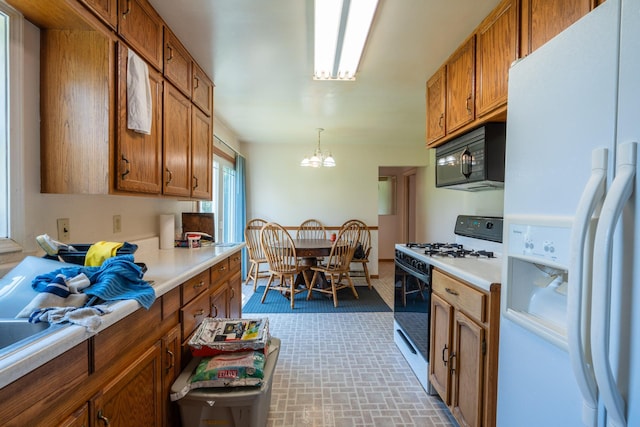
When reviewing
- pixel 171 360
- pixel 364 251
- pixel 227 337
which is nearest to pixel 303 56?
pixel 227 337

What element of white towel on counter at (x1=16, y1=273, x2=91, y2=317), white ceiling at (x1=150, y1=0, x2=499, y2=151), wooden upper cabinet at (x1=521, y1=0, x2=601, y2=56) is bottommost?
white towel on counter at (x1=16, y1=273, x2=91, y2=317)

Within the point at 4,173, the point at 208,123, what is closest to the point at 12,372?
the point at 4,173

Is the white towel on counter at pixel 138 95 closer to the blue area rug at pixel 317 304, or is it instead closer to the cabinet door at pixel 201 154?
the cabinet door at pixel 201 154

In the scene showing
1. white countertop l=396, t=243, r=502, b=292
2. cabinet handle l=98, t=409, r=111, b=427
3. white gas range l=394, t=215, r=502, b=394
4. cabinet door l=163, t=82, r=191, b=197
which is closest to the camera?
cabinet handle l=98, t=409, r=111, b=427

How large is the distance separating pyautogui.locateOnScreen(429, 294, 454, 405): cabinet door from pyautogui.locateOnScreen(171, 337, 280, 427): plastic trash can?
954 mm

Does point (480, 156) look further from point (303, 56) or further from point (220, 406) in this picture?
point (220, 406)

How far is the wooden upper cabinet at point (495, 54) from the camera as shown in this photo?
1418mm

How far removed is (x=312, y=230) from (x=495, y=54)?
3.68m

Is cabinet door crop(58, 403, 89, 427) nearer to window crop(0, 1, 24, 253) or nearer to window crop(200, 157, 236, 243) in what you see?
window crop(0, 1, 24, 253)

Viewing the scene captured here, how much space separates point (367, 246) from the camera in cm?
471

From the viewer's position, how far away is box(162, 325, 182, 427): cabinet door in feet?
4.15

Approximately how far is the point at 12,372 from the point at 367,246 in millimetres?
4353

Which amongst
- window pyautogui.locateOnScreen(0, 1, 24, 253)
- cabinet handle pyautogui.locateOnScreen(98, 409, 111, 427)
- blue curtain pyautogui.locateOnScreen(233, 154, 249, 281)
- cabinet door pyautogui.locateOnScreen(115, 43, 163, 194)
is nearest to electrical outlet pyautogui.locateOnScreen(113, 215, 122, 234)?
cabinet door pyautogui.locateOnScreen(115, 43, 163, 194)

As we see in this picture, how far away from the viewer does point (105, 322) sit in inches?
32.9
